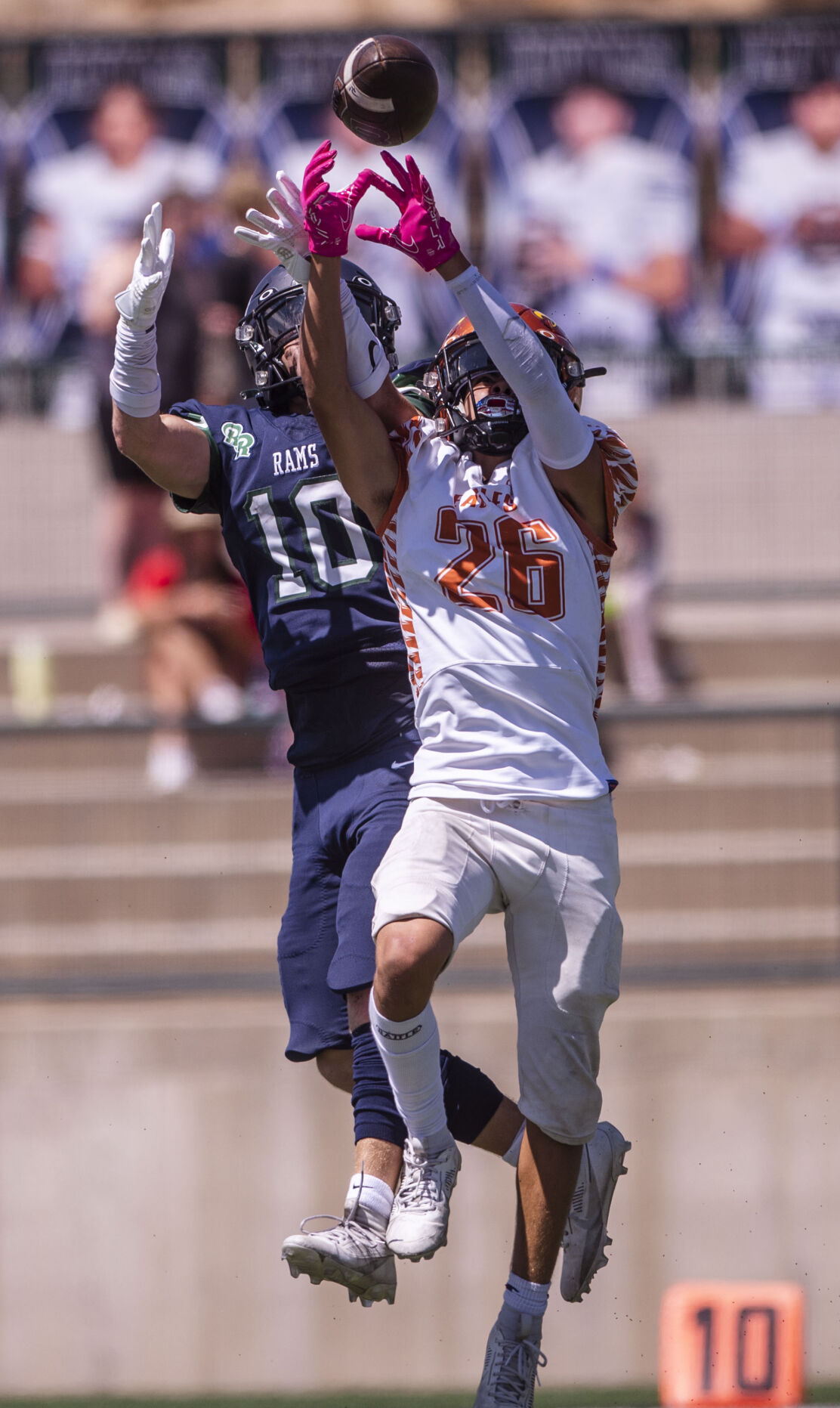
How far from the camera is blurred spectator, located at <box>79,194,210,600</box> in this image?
31.0 feet

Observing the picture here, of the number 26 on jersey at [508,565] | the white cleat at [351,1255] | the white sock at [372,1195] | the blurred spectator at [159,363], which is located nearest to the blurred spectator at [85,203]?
the blurred spectator at [159,363]

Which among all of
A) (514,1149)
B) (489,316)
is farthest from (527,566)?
(514,1149)

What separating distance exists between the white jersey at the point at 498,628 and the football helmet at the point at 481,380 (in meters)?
0.05

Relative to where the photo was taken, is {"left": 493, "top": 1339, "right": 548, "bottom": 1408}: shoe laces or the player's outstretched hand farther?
the player's outstretched hand

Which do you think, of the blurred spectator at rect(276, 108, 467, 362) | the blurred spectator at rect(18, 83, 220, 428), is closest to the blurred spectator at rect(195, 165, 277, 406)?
the blurred spectator at rect(276, 108, 467, 362)

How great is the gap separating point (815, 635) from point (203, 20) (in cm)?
628

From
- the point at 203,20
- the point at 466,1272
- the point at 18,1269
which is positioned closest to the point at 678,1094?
the point at 466,1272

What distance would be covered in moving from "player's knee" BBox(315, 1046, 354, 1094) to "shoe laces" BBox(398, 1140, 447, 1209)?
1.40 ft

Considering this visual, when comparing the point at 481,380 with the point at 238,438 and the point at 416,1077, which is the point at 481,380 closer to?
the point at 238,438

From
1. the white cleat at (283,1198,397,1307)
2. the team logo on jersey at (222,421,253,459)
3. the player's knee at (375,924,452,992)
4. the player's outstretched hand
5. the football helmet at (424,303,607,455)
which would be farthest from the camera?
the team logo on jersey at (222,421,253,459)

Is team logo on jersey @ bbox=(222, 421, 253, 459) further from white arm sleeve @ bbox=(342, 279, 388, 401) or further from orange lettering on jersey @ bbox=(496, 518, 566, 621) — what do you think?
orange lettering on jersey @ bbox=(496, 518, 566, 621)

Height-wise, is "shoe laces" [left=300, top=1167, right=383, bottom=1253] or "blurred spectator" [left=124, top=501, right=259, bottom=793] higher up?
"blurred spectator" [left=124, top=501, right=259, bottom=793]

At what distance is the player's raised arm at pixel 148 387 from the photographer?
4.38m

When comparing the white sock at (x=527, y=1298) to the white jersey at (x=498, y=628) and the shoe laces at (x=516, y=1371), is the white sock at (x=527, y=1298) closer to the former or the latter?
the shoe laces at (x=516, y=1371)
